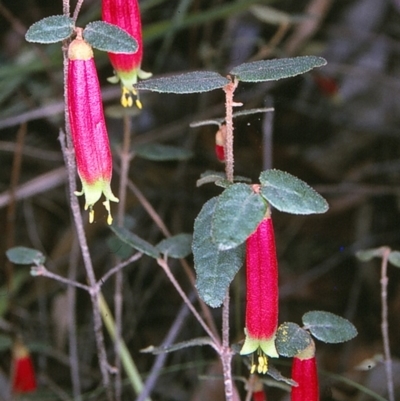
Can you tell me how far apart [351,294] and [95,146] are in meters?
1.41

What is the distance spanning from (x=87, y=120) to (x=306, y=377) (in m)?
0.52

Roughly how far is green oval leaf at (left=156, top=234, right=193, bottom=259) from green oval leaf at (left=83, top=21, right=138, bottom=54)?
48 centimetres

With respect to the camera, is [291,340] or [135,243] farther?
[135,243]

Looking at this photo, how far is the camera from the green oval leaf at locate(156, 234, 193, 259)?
4.22ft

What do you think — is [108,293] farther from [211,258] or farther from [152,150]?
[211,258]

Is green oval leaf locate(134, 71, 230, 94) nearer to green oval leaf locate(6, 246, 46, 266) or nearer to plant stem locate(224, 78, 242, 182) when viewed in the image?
plant stem locate(224, 78, 242, 182)

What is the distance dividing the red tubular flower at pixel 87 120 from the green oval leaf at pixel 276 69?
8.0 inches

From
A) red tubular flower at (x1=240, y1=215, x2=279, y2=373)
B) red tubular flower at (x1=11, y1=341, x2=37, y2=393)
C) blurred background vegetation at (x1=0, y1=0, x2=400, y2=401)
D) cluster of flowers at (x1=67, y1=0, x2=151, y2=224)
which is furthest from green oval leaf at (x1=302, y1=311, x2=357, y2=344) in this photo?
red tubular flower at (x1=11, y1=341, x2=37, y2=393)

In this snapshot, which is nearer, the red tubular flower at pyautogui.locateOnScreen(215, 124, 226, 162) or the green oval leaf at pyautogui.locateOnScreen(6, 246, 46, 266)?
the red tubular flower at pyautogui.locateOnScreen(215, 124, 226, 162)

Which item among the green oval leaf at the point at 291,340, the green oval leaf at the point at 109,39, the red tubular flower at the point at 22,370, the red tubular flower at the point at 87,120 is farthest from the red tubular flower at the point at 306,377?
the red tubular flower at the point at 22,370

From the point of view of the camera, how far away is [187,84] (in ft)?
3.07

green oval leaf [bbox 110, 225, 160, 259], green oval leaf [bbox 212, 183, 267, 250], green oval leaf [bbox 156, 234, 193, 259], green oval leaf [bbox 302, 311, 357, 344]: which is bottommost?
green oval leaf [bbox 302, 311, 357, 344]

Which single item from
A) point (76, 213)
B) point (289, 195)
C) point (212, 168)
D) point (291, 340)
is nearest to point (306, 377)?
point (291, 340)

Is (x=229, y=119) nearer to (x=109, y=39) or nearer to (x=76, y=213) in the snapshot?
(x=109, y=39)
